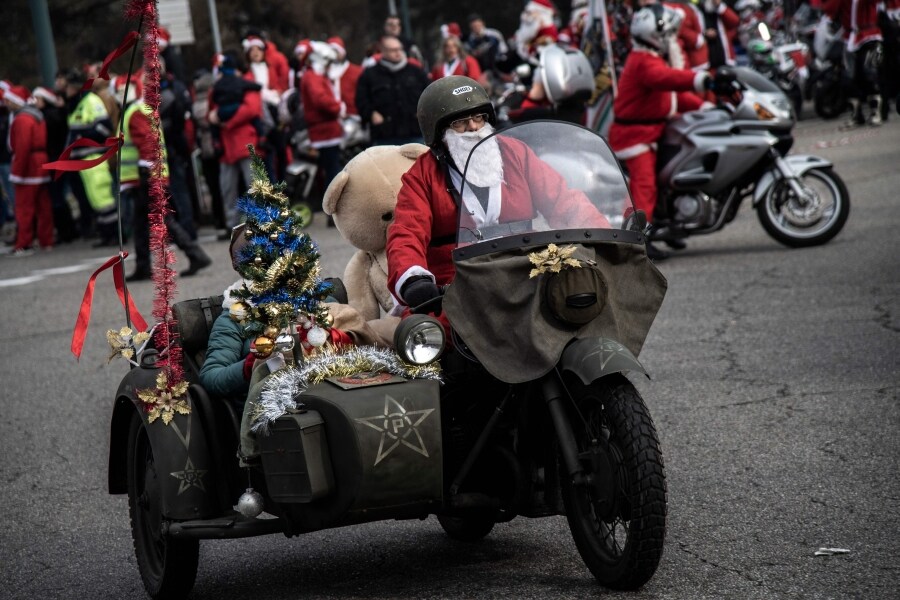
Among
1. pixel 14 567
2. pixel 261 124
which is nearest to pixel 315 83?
pixel 261 124

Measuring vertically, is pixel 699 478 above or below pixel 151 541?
below

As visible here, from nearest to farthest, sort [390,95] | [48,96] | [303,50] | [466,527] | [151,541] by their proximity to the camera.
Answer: [151,541], [466,527], [390,95], [303,50], [48,96]

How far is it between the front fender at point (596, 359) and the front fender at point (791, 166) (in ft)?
23.2

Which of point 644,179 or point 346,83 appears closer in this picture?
point 644,179

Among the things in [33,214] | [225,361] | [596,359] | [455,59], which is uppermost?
[596,359]

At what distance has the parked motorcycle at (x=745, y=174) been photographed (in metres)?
10.9

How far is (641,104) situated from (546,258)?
23.0ft

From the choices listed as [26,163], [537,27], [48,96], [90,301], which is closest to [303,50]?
[537,27]

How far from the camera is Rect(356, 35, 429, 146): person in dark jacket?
51.8 ft

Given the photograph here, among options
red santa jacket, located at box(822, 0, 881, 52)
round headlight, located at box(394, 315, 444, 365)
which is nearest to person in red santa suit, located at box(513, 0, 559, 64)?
red santa jacket, located at box(822, 0, 881, 52)

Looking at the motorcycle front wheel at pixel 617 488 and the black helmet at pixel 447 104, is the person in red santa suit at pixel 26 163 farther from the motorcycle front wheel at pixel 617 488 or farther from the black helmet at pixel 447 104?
the motorcycle front wheel at pixel 617 488

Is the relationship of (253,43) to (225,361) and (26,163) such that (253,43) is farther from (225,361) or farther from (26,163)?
(225,361)

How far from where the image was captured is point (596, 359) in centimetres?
407

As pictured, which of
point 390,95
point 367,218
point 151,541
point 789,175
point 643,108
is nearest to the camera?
→ point 151,541
